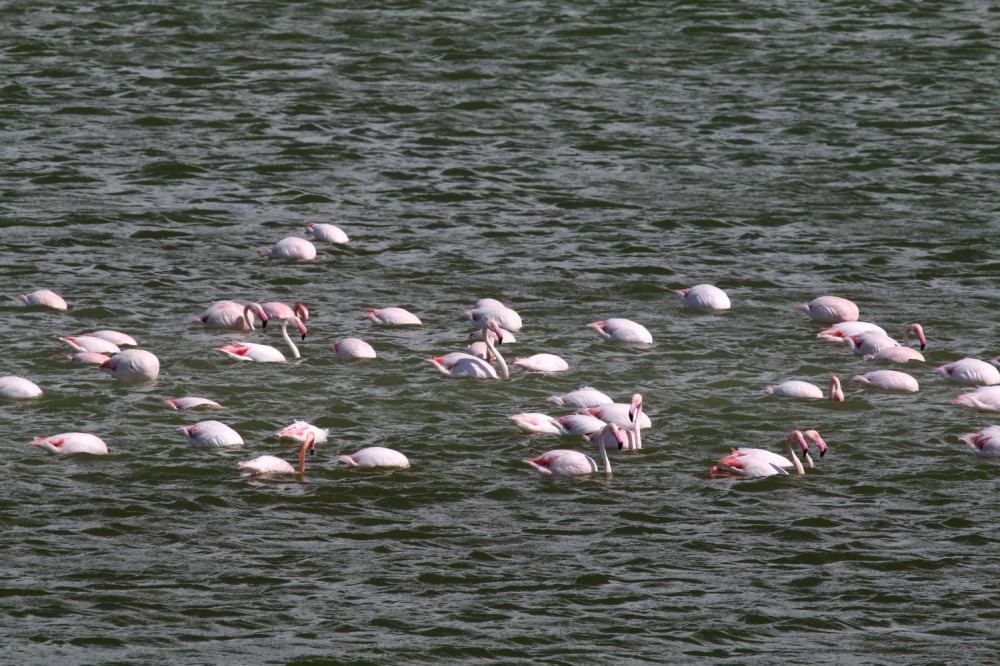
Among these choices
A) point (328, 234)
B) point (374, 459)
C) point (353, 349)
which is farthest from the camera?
point (328, 234)

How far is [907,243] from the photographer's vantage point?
70.8 feet

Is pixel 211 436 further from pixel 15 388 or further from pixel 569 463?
pixel 569 463

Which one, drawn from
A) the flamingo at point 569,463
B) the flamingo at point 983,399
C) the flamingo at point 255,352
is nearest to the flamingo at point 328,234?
the flamingo at point 255,352

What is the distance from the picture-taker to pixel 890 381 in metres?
16.0

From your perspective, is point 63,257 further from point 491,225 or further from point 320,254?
point 491,225

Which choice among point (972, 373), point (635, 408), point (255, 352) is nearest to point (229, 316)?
point (255, 352)

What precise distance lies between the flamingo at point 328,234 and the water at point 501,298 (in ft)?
0.64

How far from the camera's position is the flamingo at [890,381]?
52.6 feet

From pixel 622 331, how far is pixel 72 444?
20.3 feet

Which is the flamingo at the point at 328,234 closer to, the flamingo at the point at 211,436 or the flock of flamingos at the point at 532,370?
the flock of flamingos at the point at 532,370

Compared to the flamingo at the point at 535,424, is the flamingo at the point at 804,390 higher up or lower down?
lower down

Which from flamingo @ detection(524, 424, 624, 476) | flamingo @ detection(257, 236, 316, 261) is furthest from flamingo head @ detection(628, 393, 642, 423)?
flamingo @ detection(257, 236, 316, 261)

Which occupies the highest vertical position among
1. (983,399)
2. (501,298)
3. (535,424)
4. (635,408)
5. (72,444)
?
(72,444)

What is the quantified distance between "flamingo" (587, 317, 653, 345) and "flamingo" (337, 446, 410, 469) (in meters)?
4.29
